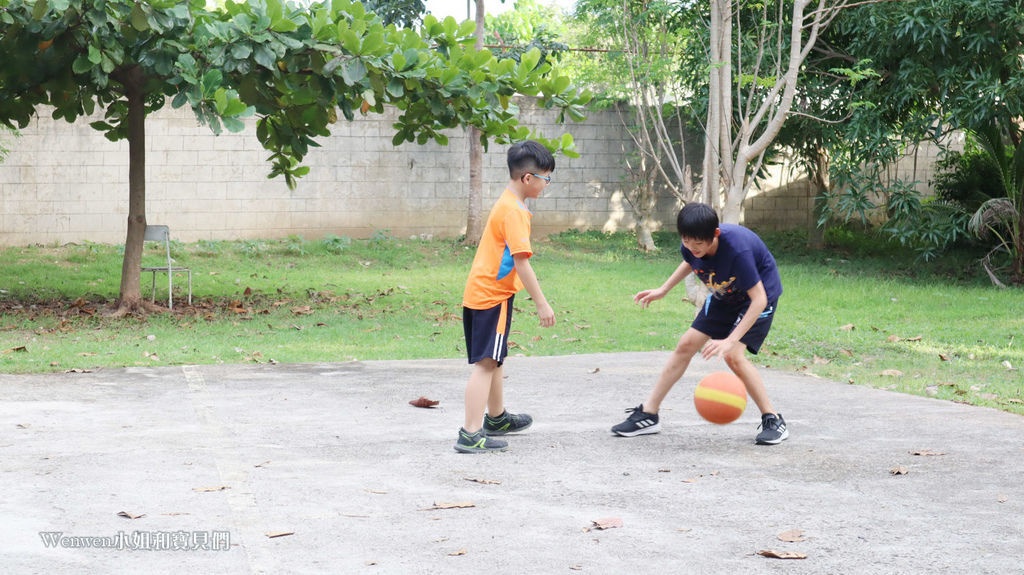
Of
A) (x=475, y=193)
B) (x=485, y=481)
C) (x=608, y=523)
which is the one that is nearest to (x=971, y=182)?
(x=475, y=193)

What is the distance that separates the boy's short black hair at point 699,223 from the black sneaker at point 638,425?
1103 mm

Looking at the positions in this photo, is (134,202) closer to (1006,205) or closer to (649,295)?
(649,295)

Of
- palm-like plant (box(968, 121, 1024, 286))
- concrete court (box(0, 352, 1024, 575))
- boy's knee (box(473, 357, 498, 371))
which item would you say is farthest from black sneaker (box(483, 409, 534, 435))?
palm-like plant (box(968, 121, 1024, 286))

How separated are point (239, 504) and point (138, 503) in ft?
1.32

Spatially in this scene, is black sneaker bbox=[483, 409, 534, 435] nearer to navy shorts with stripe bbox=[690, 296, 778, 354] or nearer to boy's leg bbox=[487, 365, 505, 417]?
boy's leg bbox=[487, 365, 505, 417]

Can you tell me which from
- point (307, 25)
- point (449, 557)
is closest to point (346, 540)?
point (449, 557)

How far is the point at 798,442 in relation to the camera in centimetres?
520

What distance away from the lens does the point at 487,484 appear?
4.36 meters

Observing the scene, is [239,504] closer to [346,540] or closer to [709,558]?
[346,540]

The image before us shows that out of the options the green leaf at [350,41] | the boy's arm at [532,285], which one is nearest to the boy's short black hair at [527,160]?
the boy's arm at [532,285]

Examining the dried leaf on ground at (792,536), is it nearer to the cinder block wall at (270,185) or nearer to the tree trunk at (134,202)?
the tree trunk at (134,202)

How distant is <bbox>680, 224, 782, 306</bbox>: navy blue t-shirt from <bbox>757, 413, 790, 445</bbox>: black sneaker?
630mm

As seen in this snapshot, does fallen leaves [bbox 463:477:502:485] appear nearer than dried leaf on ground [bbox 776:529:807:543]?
No

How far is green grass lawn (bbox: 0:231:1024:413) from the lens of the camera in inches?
323
